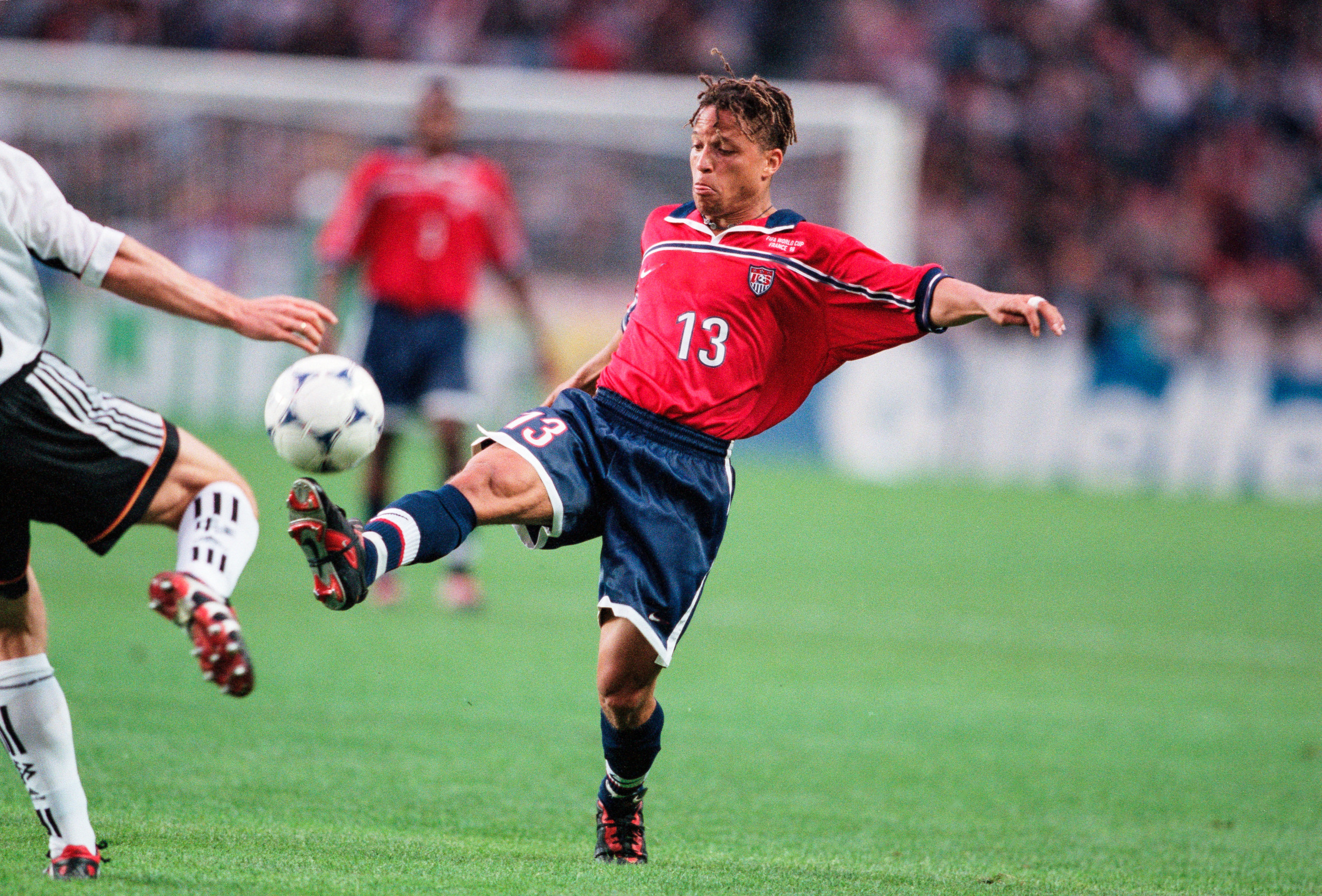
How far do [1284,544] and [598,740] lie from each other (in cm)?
946

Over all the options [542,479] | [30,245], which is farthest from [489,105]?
[30,245]

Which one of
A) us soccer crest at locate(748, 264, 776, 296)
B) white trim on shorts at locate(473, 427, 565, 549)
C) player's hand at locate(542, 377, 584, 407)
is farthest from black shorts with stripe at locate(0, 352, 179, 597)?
us soccer crest at locate(748, 264, 776, 296)

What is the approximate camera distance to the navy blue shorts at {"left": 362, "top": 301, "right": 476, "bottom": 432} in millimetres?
9328

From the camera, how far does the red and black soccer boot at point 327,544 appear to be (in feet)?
11.4

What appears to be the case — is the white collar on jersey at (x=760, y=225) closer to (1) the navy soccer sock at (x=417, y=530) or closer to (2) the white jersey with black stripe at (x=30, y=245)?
(1) the navy soccer sock at (x=417, y=530)

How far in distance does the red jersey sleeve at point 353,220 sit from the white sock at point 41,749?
233 inches

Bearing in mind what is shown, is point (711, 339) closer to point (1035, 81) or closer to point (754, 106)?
point (754, 106)

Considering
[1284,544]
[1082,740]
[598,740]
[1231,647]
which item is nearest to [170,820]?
[598,740]

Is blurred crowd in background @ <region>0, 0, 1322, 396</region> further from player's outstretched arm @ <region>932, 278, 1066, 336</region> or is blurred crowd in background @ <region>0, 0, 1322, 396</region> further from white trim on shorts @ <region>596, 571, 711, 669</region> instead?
white trim on shorts @ <region>596, 571, 711, 669</region>

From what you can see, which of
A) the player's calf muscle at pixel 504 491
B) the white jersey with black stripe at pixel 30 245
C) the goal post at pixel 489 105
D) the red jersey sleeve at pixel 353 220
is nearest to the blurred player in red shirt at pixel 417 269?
the red jersey sleeve at pixel 353 220

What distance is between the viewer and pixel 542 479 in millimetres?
4156

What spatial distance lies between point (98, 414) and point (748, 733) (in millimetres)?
3701

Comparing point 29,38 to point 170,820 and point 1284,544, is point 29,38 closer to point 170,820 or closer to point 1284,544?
point 1284,544

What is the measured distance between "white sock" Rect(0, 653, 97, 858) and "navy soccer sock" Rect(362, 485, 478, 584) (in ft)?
2.64
